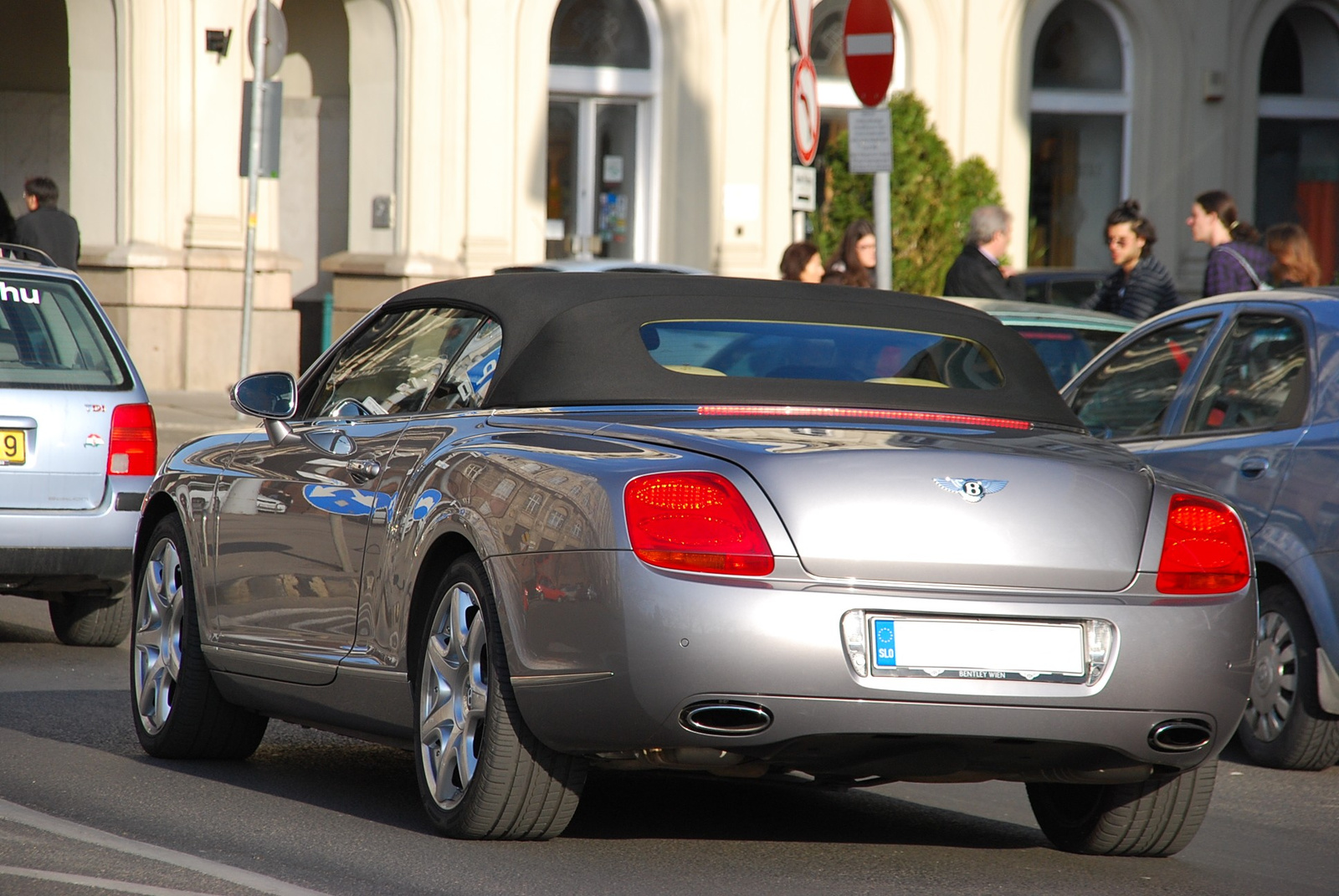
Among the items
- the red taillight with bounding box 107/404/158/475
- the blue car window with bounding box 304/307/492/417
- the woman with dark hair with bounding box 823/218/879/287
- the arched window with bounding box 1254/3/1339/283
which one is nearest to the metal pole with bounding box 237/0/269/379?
the woman with dark hair with bounding box 823/218/879/287

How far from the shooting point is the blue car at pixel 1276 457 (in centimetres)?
707

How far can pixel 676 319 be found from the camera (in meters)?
5.76

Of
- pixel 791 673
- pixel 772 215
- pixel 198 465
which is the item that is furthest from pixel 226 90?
pixel 791 673

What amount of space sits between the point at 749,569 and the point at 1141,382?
158 inches

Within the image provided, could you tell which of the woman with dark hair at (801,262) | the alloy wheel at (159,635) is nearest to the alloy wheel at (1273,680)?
the alloy wheel at (159,635)

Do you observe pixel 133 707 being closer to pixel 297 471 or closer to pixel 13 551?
pixel 297 471

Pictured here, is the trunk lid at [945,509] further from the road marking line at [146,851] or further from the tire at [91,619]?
the tire at [91,619]

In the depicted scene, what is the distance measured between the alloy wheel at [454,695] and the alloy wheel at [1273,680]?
314 centimetres

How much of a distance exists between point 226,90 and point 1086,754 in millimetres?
18792

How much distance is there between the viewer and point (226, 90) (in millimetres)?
22359

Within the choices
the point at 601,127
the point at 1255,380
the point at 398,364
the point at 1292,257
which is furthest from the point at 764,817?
the point at 601,127

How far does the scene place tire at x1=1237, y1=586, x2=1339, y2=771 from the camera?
7.16 meters

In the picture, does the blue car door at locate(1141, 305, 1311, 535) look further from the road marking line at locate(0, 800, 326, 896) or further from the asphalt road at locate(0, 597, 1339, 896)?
the road marking line at locate(0, 800, 326, 896)

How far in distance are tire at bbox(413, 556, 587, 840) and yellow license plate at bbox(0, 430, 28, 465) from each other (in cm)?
395
